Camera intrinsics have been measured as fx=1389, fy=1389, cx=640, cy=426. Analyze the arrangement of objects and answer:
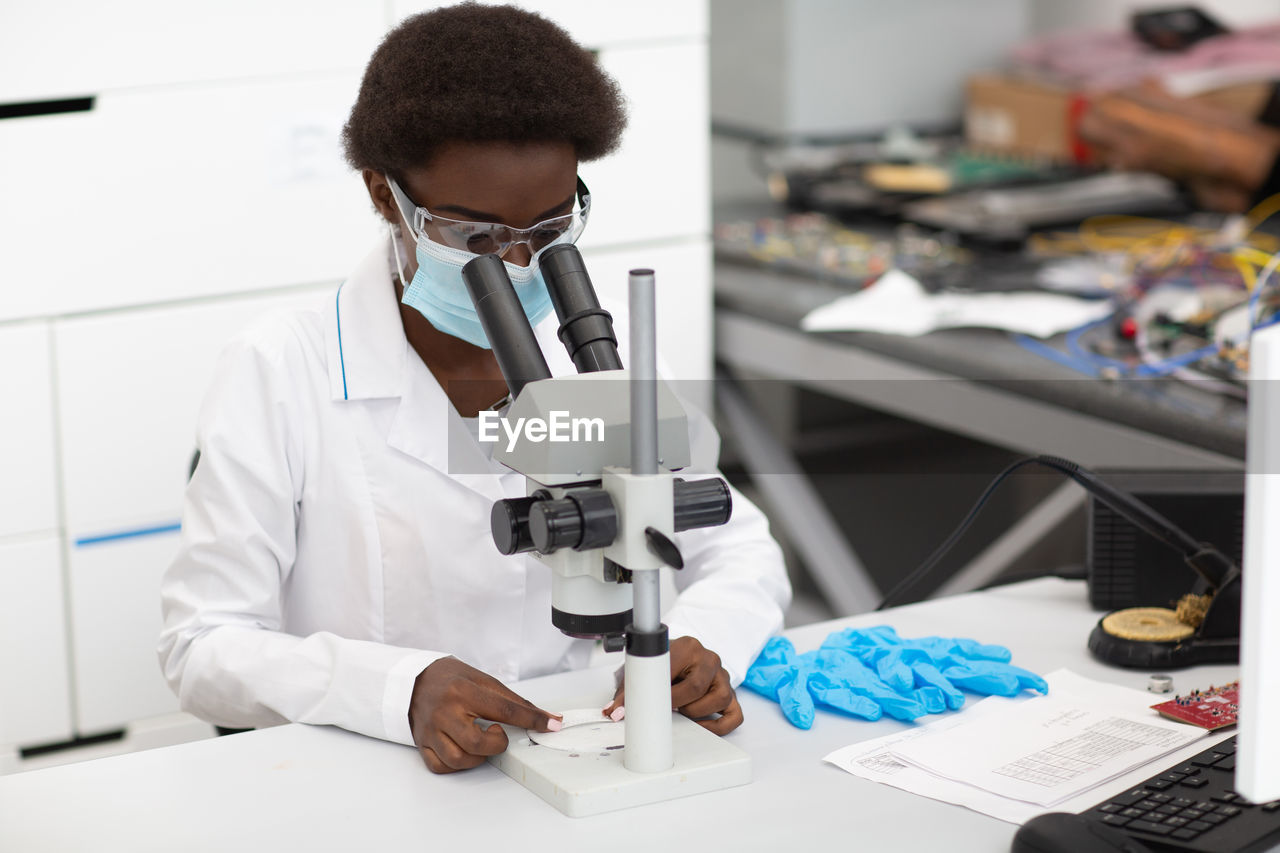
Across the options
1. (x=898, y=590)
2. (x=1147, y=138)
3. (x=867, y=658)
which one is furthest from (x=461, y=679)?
(x=1147, y=138)

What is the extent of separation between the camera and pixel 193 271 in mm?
2092

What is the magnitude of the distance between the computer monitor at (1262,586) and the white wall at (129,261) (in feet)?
5.01

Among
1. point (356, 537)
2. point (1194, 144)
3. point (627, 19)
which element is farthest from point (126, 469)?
point (1194, 144)

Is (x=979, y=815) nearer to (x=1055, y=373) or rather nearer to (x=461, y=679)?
(x=461, y=679)

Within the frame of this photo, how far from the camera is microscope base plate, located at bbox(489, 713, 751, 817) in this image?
0.96m

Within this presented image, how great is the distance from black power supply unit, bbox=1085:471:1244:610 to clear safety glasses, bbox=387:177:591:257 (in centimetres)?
57

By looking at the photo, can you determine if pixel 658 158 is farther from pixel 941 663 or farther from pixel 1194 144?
pixel 941 663

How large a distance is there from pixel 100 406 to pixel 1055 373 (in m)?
1.39

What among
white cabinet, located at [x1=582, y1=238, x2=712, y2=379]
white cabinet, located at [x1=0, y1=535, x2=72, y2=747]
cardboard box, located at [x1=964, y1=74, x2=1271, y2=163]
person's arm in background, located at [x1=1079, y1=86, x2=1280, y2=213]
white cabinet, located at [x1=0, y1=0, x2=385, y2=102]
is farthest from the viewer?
cardboard box, located at [x1=964, y1=74, x2=1271, y2=163]

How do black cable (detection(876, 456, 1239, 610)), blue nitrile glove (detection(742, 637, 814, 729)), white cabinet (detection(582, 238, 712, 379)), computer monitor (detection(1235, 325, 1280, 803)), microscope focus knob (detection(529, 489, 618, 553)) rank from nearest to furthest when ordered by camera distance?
computer monitor (detection(1235, 325, 1280, 803)) < microscope focus knob (detection(529, 489, 618, 553)) < blue nitrile glove (detection(742, 637, 814, 729)) < black cable (detection(876, 456, 1239, 610)) < white cabinet (detection(582, 238, 712, 379))

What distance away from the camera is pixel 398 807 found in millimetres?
980

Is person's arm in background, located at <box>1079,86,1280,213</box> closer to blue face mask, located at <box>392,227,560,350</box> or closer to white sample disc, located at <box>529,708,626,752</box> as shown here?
blue face mask, located at <box>392,227,560,350</box>

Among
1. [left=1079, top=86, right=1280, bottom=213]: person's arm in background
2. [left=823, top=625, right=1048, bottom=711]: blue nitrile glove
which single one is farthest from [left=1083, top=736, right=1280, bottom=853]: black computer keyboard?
[left=1079, top=86, right=1280, bottom=213]: person's arm in background

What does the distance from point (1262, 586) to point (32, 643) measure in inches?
72.4
